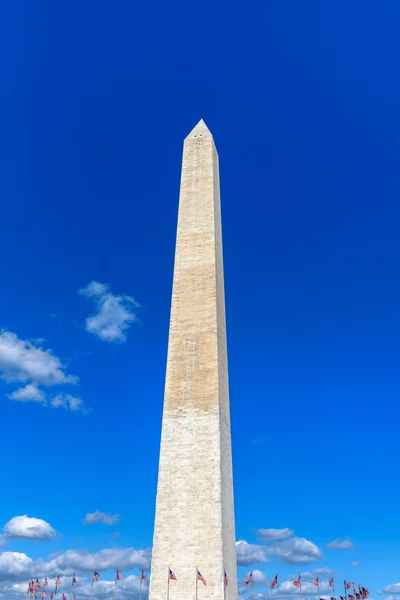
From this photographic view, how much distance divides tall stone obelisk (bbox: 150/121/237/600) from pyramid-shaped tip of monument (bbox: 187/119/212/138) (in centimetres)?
399

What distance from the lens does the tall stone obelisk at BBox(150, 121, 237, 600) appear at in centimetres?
2417

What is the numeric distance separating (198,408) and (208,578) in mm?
6839

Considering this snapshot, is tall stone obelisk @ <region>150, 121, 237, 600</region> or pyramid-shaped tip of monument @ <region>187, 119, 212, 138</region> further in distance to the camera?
pyramid-shaped tip of monument @ <region>187, 119, 212, 138</region>

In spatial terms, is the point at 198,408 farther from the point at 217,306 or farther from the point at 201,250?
the point at 201,250

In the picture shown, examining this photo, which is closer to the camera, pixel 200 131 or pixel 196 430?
pixel 196 430

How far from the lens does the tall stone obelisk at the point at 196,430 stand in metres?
24.2

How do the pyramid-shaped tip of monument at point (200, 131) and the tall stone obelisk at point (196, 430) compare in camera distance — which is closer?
the tall stone obelisk at point (196, 430)

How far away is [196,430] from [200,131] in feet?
59.9

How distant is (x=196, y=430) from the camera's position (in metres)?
26.3

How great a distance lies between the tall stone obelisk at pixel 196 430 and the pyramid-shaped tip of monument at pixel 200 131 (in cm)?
399

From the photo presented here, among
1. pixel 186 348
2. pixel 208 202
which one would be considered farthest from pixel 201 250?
pixel 186 348

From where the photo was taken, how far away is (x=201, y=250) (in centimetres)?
3094

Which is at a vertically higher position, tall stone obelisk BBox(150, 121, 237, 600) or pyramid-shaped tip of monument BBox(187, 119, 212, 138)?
pyramid-shaped tip of monument BBox(187, 119, 212, 138)

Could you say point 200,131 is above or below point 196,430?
above
